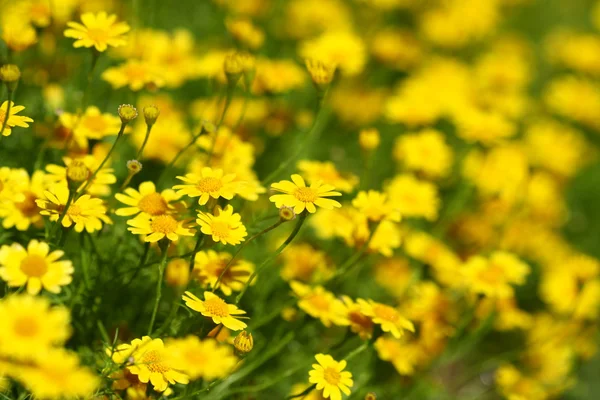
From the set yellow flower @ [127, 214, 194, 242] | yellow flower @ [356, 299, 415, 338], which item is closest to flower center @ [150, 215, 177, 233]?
yellow flower @ [127, 214, 194, 242]

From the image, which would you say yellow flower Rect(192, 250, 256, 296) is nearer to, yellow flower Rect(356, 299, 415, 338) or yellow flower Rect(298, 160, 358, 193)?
yellow flower Rect(356, 299, 415, 338)

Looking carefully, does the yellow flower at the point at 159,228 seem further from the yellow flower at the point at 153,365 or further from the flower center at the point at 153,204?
the yellow flower at the point at 153,365

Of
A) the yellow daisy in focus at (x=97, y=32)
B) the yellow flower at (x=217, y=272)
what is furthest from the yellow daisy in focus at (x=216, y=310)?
the yellow daisy in focus at (x=97, y=32)

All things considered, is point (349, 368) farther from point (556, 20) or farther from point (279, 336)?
point (556, 20)

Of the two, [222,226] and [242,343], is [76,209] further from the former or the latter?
[242,343]

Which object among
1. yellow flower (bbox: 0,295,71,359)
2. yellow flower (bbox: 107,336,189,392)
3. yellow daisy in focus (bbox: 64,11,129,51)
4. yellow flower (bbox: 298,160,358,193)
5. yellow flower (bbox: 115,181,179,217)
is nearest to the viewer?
yellow flower (bbox: 0,295,71,359)

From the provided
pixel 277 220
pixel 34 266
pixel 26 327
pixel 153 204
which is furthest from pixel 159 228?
pixel 277 220

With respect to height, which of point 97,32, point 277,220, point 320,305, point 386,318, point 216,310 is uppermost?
point 97,32
